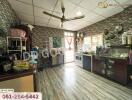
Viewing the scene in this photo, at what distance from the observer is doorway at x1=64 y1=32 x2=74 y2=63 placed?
7395 mm

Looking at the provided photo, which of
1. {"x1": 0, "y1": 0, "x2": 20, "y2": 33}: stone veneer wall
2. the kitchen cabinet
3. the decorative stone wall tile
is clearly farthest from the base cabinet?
{"x1": 0, "y1": 0, "x2": 20, "y2": 33}: stone veneer wall

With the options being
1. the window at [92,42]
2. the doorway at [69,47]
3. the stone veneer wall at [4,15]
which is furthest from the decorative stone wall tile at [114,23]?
the stone veneer wall at [4,15]

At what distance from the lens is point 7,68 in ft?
5.57

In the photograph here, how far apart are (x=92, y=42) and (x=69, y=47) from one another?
226 cm

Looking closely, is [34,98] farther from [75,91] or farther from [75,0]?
[75,0]

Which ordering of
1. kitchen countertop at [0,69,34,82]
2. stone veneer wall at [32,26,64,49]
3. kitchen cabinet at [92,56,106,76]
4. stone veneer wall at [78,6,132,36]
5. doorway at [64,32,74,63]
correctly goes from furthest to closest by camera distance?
doorway at [64,32,74,63], stone veneer wall at [32,26,64,49], kitchen cabinet at [92,56,106,76], stone veneer wall at [78,6,132,36], kitchen countertop at [0,69,34,82]

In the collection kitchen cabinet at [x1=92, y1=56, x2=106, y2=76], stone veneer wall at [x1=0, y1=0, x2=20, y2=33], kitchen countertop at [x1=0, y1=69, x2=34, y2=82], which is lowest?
kitchen cabinet at [x1=92, y1=56, x2=106, y2=76]

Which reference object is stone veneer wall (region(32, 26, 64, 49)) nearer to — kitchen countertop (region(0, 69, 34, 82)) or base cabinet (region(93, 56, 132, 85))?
base cabinet (region(93, 56, 132, 85))

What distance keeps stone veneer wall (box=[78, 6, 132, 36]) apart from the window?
0.29m

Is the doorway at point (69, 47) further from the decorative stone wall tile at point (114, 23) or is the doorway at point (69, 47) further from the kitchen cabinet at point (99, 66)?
the kitchen cabinet at point (99, 66)

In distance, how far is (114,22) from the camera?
13.6 feet

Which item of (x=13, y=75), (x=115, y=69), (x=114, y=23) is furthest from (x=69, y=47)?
(x=13, y=75)

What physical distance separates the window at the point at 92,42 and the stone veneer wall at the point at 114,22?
0.29m

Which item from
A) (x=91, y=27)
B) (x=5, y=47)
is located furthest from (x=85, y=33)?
(x=5, y=47)
